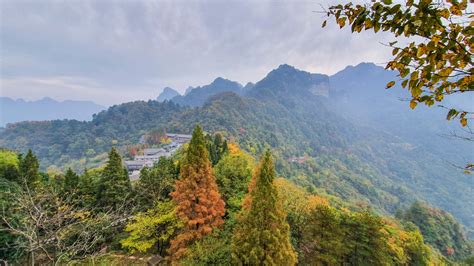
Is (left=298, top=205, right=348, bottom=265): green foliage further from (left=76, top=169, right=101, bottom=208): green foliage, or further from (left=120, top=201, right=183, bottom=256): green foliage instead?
(left=76, top=169, right=101, bottom=208): green foliage

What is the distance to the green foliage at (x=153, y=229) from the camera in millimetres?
11398

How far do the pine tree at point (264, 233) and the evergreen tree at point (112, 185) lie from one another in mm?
8577

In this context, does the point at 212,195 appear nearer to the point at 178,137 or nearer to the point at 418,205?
the point at 418,205

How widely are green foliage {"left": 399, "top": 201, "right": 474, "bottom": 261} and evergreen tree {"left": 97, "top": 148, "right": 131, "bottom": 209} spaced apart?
39.5 meters

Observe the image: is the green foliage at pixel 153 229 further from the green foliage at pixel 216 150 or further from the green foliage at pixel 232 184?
the green foliage at pixel 216 150

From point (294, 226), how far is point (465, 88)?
13943mm

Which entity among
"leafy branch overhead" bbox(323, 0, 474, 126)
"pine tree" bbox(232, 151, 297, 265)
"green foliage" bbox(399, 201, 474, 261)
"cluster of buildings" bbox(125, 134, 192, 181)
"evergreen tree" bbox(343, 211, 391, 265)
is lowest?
Answer: "green foliage" bbox(399, 201, 474, 261)

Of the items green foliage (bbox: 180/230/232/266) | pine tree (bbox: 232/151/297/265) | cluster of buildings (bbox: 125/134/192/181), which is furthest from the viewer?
cluster of buildings (bbox: 125/134/192/181)

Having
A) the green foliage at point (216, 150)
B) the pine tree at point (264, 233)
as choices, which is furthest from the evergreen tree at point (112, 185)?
the green foliage at point (216, 150)

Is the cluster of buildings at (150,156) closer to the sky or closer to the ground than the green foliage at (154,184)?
closer to the ground

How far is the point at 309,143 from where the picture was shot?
112m

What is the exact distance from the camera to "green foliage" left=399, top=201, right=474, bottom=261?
112 feet

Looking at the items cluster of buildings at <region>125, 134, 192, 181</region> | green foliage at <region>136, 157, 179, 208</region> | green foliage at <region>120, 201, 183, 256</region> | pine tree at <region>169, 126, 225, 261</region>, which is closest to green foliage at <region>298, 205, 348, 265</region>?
pine tree at <region>169, 126, 225, 261</region>

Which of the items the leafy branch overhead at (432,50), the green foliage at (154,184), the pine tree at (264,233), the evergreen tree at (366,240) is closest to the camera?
the leafy branch overhead at (432,50)
